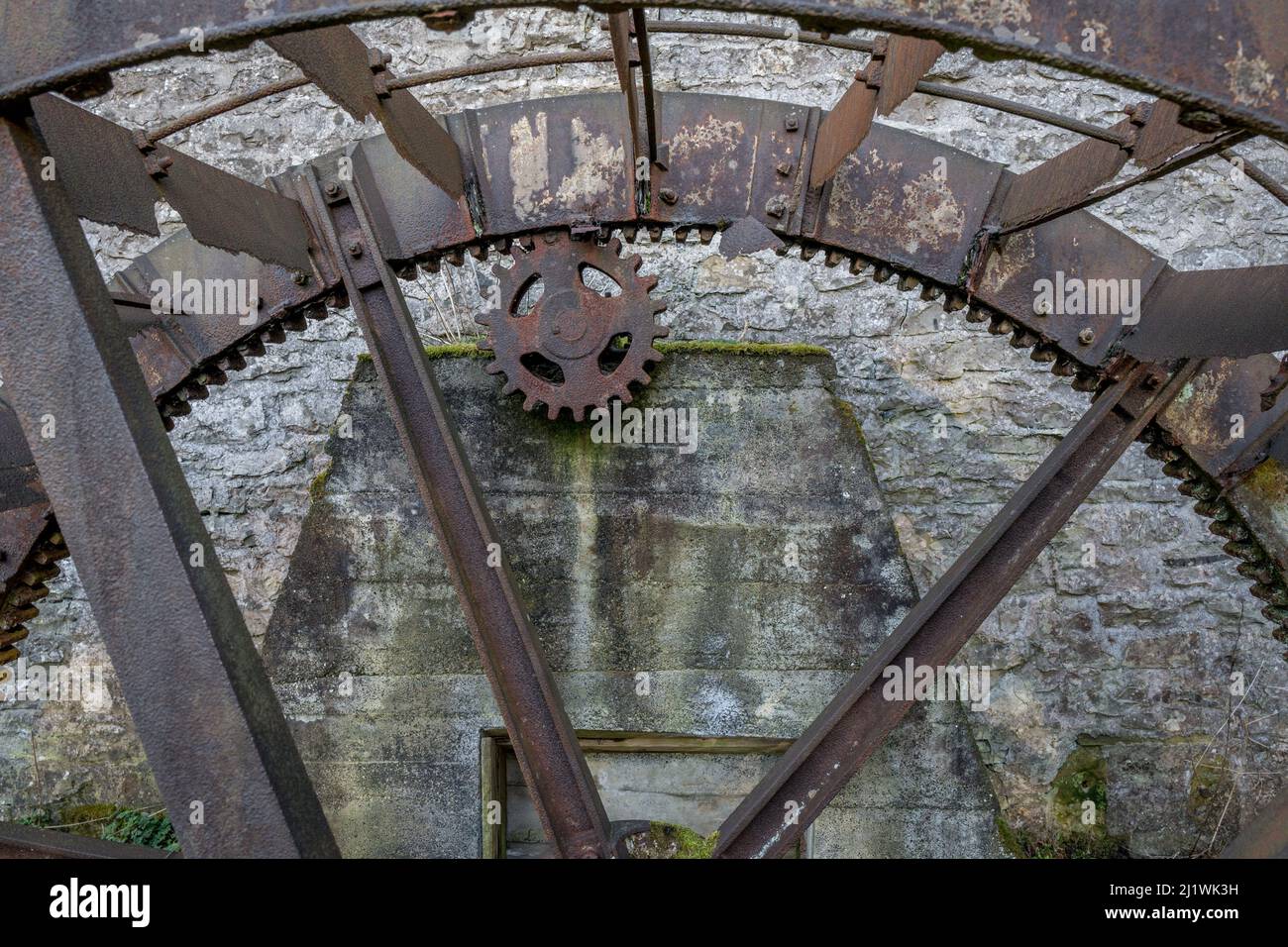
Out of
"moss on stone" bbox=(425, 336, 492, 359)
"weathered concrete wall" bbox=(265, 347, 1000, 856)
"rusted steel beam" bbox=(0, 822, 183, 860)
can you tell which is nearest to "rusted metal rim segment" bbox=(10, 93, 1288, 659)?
"moss on stone" bbox=(425, 336, 492, 359)

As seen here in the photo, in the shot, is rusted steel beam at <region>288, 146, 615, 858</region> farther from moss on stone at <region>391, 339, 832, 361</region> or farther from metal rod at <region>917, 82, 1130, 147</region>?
metal rod at <region>917, 82, 1130, 147</region>

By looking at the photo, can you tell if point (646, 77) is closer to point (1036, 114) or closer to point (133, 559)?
point (1036, 114)

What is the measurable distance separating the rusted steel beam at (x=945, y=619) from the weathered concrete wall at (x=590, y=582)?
41.2 inches

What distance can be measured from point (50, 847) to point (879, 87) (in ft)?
9.66

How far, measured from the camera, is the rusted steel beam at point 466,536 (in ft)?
11.0

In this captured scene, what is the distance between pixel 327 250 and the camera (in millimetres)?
3854

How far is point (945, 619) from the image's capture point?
368 centimetres

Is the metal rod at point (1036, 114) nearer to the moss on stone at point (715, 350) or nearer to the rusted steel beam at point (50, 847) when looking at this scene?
the moss on stone at point (715, 350)

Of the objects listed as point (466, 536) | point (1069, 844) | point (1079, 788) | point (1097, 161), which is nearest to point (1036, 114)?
point (1097, 161)

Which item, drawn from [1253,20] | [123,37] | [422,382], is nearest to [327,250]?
[422,382]

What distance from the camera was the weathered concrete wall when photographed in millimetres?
4766

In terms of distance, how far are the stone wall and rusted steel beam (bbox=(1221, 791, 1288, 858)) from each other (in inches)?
141
